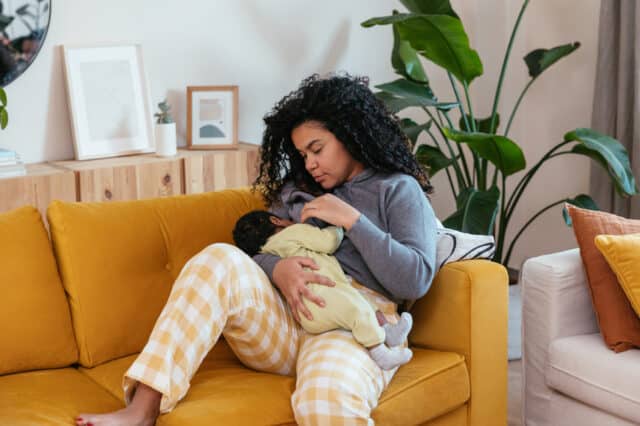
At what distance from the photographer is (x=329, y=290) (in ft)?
6.50

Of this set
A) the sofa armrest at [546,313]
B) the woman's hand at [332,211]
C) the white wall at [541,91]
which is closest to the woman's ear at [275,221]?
the woman's hand at [332,211]

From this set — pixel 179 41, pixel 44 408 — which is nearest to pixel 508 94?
pixel 179 41

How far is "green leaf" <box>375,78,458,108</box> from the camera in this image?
124 inches

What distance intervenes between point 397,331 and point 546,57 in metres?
1.79

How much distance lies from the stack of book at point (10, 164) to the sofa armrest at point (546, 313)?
1.69 meters

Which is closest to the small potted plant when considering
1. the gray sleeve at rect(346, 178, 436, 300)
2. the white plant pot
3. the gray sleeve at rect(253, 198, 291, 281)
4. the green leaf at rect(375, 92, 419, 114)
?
the white plant pot

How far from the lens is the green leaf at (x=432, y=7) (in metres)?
3.27

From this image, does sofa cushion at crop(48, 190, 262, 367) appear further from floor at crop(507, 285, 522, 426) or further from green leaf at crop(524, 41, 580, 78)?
green leaf at crop(524, 41, 580, 78)

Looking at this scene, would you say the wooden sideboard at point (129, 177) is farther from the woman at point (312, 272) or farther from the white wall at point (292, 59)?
the woman at point (312, 272)

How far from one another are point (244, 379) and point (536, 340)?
880 mm

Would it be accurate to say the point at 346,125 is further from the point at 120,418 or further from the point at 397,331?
the point at 120,418

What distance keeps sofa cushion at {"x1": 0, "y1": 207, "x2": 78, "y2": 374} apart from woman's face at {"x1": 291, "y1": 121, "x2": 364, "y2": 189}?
707mm

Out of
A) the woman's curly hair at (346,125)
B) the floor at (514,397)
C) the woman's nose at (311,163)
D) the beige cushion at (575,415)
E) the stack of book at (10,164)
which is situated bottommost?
Result: the floor at (514,397)

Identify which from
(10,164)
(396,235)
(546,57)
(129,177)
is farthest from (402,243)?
(546,57)
